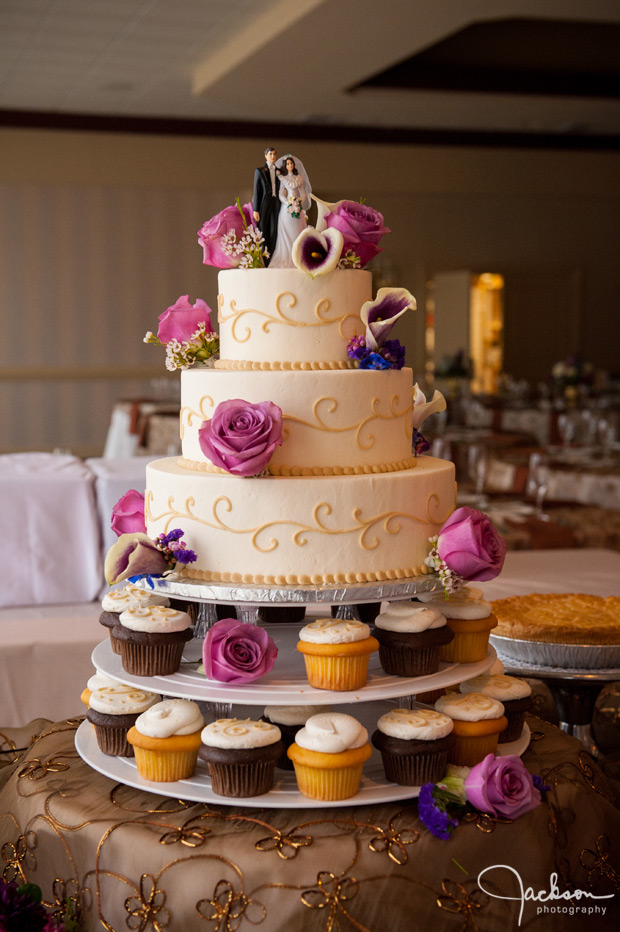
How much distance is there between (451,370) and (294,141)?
378cm

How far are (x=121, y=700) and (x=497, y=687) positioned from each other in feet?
2.75

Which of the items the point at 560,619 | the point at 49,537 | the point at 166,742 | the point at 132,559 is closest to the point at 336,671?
the point at 166,742

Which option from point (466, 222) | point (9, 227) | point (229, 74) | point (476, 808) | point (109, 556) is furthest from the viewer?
point (466, 222)

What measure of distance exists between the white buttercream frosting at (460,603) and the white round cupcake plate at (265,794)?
0.99ft

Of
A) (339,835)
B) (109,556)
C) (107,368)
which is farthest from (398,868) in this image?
(107,368)

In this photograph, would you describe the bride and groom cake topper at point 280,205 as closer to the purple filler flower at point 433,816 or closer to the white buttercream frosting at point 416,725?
the white buttercream frosting at point 416,725

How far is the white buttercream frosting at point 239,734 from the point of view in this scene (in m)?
1.90

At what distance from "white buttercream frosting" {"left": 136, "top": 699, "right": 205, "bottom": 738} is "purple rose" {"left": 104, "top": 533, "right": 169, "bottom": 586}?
0.90ft

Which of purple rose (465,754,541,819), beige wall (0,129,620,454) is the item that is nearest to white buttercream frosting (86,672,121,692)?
purple rose (465,754,541,819)

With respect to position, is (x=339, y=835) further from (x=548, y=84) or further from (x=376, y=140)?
(x=376, y=140)

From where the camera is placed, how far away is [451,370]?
1029cm

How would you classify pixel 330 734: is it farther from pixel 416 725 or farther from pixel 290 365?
pixel 290 365

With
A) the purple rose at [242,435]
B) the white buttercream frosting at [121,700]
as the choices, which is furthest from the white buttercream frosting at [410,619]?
the white buttercream frosting at [121,700]

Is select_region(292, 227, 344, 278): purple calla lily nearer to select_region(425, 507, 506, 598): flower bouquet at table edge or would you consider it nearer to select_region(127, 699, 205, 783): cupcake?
select_region(425, 507, 506, 598): flower bouquet at table edge
